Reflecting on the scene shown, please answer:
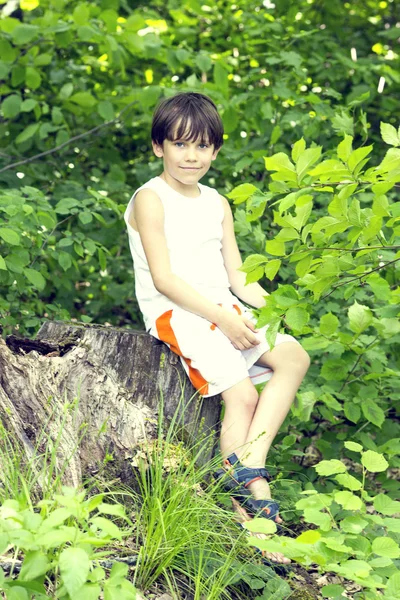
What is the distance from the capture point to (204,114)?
11.2ft

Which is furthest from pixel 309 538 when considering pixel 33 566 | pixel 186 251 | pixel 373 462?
pixel 186 251

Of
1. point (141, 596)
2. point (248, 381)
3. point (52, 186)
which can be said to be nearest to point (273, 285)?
point (52, 186)

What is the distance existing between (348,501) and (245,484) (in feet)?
2.26

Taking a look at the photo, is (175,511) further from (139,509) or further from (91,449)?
(91,449)

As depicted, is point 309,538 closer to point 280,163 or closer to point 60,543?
point 60,543

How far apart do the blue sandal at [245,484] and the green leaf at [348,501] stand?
58 cm

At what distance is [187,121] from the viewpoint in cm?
338

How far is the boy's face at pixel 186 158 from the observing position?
3.39m

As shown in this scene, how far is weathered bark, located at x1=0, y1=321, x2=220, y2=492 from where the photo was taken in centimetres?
278

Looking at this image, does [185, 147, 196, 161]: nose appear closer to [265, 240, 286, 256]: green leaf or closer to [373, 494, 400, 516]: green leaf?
[265, 240, 286, 256]: green leaf

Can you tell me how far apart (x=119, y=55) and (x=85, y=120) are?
120cm

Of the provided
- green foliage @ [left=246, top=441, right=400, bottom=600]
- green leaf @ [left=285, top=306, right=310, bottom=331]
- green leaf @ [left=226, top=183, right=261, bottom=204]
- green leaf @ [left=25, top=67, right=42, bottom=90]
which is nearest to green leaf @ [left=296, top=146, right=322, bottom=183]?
green leaf @ [left=226, top=183, right=261, bottom=204]

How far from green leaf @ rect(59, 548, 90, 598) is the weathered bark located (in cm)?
74

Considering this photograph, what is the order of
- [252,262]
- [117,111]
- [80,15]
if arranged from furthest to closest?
1. [117,111]
2. [80,15]
3. [252,262]
